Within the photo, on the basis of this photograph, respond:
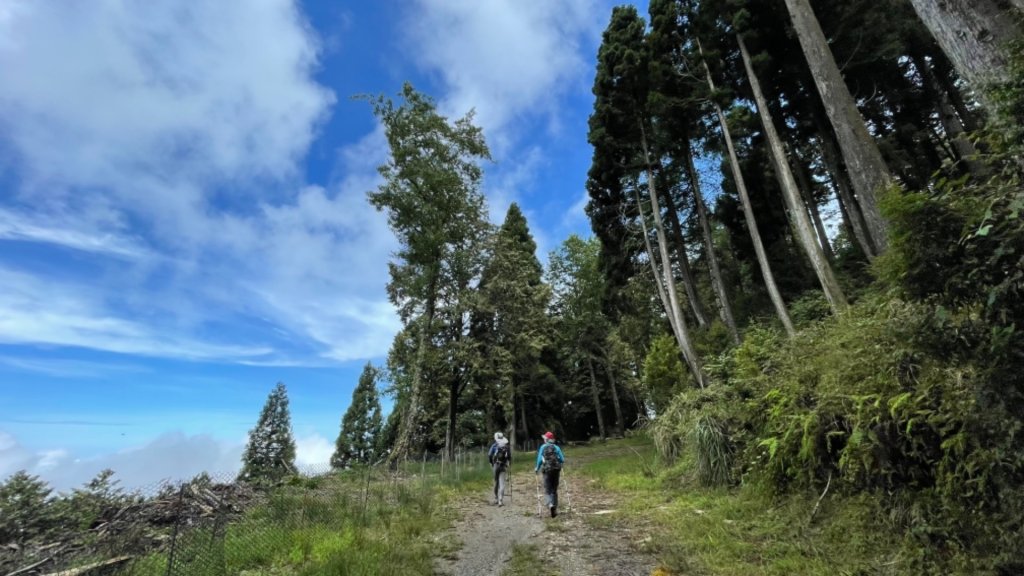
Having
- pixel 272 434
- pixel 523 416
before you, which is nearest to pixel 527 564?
pixel 523 416

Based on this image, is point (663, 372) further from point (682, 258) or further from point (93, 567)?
point (93, 567)

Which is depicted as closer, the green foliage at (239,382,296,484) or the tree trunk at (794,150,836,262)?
the tree trunk at (794,150,836,262)

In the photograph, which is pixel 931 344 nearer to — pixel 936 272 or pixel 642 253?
pixel 936 272

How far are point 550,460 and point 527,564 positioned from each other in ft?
9.46

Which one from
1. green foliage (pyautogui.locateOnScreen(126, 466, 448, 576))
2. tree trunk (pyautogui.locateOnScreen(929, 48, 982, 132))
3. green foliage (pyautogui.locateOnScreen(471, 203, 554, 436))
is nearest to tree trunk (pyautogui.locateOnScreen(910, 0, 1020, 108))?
green foliage (pyautogui.locateOnScreen(126, 466, 448, 576))

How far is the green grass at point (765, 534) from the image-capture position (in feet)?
13.8

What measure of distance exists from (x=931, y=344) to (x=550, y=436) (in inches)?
247

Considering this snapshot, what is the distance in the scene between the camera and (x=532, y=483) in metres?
14.0

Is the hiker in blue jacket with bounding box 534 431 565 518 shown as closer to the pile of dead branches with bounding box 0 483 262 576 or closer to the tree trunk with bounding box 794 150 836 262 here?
the pile of dead branches with bounding box 0 483 262 576

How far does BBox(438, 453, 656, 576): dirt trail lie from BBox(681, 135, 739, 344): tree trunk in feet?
27.7

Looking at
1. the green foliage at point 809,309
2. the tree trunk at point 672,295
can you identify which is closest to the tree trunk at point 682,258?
the tree trunk at point 672,295

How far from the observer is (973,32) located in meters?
4.16

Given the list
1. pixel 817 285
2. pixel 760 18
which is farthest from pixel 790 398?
pixel 760 18

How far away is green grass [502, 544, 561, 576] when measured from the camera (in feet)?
16.5
